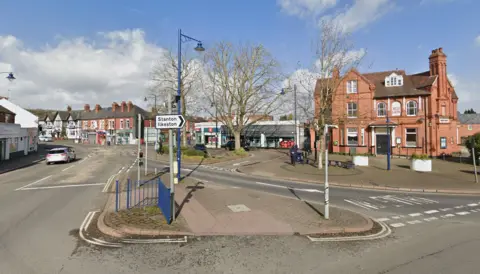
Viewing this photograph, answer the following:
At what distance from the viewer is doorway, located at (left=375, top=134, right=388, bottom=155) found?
31.5m

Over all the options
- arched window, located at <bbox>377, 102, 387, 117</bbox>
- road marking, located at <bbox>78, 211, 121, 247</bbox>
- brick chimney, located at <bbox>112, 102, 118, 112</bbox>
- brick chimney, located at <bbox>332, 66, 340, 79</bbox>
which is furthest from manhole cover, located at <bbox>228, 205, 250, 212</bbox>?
brick chimney, located at <bbox>112, 102, 118, 112</bbox>

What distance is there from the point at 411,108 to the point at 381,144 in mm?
5339

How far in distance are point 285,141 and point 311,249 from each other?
134 ft

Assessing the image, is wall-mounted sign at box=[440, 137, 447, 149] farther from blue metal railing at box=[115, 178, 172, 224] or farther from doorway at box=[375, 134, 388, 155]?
blue metal railing at box=[115, 178, 172, 224]

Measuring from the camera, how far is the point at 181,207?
9500mm

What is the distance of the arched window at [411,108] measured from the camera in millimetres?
30766

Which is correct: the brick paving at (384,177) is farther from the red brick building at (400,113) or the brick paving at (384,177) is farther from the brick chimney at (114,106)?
the brick chimney at (114,106)

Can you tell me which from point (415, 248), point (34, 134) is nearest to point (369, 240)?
point (415, 248)

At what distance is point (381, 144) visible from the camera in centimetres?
3161

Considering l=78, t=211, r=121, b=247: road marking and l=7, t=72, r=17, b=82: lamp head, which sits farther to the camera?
l=7, t=72, r=17, b=82: lamp head

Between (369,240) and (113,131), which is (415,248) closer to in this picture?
(369,240)

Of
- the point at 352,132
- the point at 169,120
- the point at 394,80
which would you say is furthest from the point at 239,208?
the point at 394,80

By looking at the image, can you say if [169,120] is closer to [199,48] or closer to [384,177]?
[199,48]

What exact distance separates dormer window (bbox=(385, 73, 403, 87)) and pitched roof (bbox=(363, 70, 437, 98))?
0.42m
